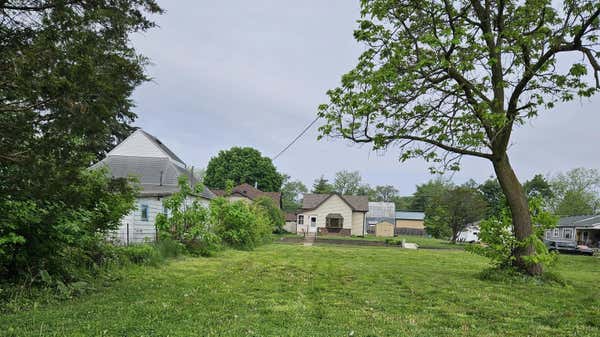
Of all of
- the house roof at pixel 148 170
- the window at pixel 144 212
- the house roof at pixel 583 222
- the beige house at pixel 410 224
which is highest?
the house roof at pixel 148 170

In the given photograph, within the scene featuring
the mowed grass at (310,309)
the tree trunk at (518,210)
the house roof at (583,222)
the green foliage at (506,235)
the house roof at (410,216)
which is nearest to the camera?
the mowed grass at (310,309)

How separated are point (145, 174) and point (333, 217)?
91.0ft

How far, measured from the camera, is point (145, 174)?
71.6 ft

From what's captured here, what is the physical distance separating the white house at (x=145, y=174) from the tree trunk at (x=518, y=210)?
11498 millimetres

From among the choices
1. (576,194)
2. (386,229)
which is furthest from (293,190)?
(576,194)

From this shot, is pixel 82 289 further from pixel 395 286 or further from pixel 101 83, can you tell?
pixel 395 286

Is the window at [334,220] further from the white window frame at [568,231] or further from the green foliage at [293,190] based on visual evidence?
the green foliage at [293,190]

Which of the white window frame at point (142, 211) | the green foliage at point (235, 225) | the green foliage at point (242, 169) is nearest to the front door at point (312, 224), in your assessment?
the green foliage at point (242, 169)

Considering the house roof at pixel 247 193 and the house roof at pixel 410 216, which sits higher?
the house roof at pixel 247 193

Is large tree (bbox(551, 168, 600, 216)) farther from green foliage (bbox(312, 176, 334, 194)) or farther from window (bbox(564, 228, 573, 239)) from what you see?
green foliage (bbox(312, 176, 334, 194))

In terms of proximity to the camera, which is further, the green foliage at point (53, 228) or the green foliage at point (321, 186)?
the green foliage at point (321, 186)

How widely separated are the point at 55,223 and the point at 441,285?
826 cm

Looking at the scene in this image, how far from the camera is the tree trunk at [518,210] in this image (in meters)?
9.51

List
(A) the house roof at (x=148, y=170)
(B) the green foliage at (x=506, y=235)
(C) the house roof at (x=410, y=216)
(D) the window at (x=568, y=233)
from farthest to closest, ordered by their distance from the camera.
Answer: (C) the house roof at (x=410, y=216) < (D) the window at (x=568, y=233) < (A) the house roof at (x=148, y=170) < (B) the green foliage at (x=506, y=235)
